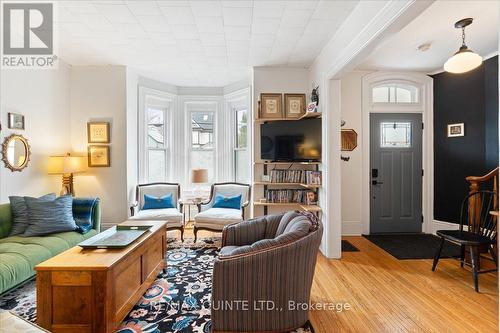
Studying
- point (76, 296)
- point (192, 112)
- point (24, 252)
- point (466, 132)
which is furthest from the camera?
point (192, 112)

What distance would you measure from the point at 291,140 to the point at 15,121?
12.2ft

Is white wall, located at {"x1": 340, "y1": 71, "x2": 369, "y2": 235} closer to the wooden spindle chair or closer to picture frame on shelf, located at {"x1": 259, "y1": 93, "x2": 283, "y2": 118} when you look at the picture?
picture frame on shelf, located at {"x1": 259, "y1": 93, "x2": 283, "y2": 118}

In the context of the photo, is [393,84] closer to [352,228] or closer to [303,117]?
[303,117]

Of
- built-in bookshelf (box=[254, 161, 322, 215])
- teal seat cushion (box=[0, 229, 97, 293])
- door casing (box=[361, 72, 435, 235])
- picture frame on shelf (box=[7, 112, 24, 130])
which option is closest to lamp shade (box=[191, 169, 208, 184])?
built-in bookshelf (box=[254, 161, 322, 215])

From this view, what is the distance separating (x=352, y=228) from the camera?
4641mm

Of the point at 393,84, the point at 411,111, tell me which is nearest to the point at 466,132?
the point at 411,111

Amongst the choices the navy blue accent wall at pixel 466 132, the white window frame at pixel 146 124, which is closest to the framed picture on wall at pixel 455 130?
the navy blue accent wall at pixel 466 132

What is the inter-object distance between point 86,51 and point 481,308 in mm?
5498

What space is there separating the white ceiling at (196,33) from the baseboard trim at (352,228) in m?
2.84

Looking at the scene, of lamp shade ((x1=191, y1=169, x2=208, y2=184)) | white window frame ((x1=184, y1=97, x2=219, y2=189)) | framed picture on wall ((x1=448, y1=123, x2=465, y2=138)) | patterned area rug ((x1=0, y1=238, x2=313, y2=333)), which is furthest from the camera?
white window frame ((x1=184, y1=97, x2=219, y2=189))

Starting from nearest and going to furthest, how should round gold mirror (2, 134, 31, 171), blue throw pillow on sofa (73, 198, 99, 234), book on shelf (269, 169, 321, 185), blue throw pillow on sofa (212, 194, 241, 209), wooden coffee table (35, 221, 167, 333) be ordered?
wooden coffee table (35, 221, 167, 333) < round gold mirror (2, 134, 31, 171) < blue throw pillow on sofa (73, 198, 99, 234) < book on shelf (269, 169, 321, 185) < blue throw pillow on sofa (212, 194, 241, 209)

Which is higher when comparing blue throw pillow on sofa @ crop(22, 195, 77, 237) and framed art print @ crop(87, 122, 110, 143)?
framed art print @ crop(87, 122, 110, 143)

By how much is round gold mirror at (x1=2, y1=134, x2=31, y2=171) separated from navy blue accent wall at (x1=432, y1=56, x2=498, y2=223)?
6.35m

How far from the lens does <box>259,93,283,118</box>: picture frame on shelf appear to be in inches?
172
